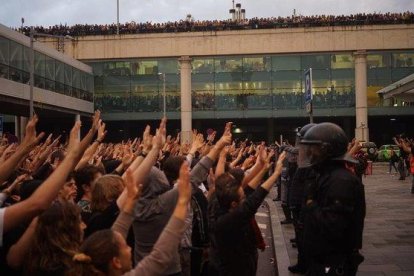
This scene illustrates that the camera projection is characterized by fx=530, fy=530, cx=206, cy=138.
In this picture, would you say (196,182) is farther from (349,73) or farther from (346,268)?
(349,73)

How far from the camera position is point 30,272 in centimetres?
315

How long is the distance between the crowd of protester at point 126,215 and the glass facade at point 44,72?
2317 cm

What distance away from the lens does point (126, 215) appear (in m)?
3.44

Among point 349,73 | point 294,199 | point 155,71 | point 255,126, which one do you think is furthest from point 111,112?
point 294,199

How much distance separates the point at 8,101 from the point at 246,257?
85.2ft

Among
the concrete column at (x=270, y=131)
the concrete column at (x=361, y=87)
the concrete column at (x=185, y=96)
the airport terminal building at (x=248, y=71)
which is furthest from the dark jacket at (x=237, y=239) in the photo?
the concrete column at (x=270, y=131)

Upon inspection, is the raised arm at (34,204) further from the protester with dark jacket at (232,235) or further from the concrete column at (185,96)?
the concrete column at (185,96)

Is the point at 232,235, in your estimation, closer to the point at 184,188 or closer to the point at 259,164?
the point at 259,164

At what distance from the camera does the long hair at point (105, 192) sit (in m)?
4.49

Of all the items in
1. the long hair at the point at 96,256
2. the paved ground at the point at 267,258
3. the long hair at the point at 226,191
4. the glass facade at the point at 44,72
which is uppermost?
the glass facade at the point at 44,72

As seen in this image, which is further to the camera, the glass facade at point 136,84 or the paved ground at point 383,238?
the glass facade at point 136,84

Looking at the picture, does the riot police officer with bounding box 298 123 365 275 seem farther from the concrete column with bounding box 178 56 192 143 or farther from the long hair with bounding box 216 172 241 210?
the concrete column with bounding box 178 56 192 143

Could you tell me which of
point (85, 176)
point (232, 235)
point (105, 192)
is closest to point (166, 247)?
point (105, 192)

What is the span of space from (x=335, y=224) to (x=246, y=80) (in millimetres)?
40716
